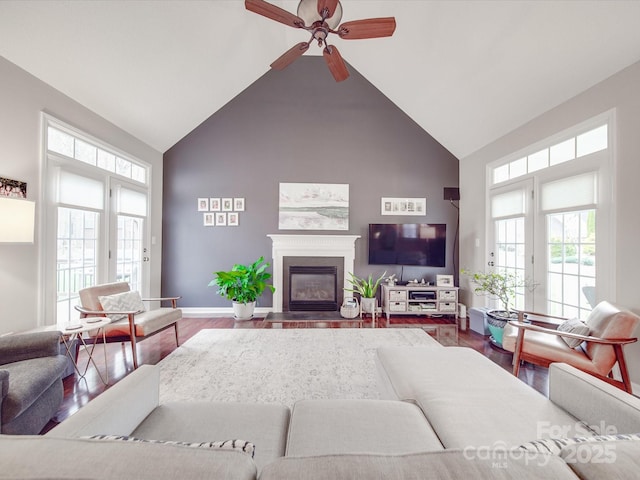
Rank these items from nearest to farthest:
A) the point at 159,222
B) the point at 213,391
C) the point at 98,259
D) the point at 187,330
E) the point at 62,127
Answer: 1. the point at 213,391
2. the point at 62,127
3. the point at 98,259
4. the point at 187,330
5. the point at 159,222

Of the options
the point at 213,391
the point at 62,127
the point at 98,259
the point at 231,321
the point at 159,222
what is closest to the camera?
the point at 213,391

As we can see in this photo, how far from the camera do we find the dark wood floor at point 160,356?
2.17m

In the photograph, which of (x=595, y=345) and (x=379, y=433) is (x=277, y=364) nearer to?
(x=379, y=433)

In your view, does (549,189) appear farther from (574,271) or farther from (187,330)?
(187,330)

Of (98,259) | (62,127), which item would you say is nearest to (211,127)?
(62,127)

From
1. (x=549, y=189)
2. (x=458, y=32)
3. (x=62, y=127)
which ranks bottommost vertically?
(x=549, y=189)

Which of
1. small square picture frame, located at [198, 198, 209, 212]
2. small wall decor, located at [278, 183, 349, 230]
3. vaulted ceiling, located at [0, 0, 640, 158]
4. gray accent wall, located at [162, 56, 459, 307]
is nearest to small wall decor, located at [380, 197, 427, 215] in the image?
gray accent wall, located at [162, 56, 459, 307]

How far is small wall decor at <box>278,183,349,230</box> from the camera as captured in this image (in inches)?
185

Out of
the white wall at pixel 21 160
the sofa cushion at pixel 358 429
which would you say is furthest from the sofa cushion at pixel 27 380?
the sofa cushion at pixel 358 429

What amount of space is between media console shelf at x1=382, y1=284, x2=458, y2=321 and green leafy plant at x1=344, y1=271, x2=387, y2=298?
259 mm

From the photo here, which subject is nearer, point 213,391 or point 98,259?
point 213,391

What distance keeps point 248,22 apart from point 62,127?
8.06 feet

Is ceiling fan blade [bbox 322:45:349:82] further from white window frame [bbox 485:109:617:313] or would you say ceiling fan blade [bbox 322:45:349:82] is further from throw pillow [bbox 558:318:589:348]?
throw pillow [bbox 558:318:589:348]

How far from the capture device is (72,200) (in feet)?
9.53
